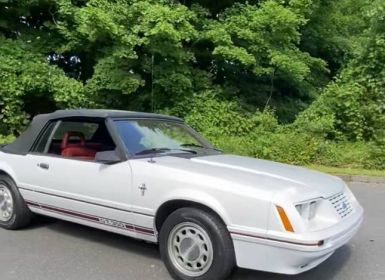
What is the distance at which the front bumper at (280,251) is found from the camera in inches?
153

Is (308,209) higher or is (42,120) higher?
(42,120)

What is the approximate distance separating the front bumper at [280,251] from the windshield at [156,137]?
57.4 inches

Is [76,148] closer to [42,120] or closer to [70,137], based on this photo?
[70,137]

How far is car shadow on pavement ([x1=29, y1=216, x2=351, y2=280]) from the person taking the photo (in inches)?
180

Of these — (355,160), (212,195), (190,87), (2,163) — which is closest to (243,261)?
(212,195)

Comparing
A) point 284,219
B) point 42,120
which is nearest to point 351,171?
point 42,120

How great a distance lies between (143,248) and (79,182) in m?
0.99

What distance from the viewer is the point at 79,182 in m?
5.16

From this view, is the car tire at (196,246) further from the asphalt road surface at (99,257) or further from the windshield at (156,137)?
the windshield at (156,137)

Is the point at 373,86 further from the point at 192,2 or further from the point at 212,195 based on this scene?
the point at 212,195

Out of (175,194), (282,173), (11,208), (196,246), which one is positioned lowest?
(11,208)

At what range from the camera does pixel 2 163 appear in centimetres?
605

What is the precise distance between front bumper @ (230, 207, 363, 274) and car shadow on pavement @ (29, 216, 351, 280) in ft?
1.68

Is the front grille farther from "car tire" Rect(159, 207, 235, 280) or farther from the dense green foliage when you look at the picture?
the dense green foliage
